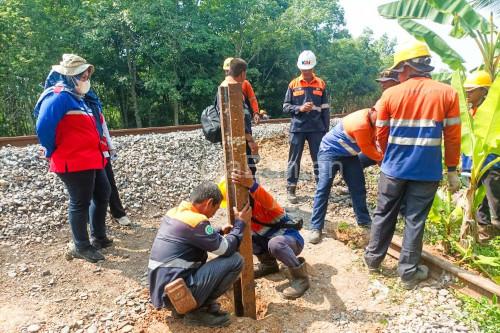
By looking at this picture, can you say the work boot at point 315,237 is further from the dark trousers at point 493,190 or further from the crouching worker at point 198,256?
the dark trousers at point 493,190

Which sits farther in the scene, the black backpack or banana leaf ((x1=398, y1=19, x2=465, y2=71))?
banana leaf ((x1=398, y1=19, x2=465, y2=71))

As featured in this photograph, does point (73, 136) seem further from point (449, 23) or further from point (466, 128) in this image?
point (449, 23)

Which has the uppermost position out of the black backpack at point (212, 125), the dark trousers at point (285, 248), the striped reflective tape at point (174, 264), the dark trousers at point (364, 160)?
the black backpack at point (212, 125)

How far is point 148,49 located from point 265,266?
15.2 meters

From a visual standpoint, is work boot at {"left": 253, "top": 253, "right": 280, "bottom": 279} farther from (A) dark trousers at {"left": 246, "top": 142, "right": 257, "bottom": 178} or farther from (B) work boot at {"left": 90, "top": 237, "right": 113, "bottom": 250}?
(B) work boot at {"left": 90, "top": 237, "right": 113, "bottom": 250}

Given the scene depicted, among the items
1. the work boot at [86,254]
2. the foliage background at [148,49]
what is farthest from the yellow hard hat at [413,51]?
the foliage background at [148,49]

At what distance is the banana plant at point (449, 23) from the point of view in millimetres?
4793

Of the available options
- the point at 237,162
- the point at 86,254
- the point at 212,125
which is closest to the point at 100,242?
the point at 86,254

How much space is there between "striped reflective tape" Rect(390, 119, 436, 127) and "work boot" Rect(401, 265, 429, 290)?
1.33 meters

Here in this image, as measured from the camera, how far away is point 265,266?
3.82 metres

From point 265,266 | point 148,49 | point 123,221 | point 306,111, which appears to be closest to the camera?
point 265,266

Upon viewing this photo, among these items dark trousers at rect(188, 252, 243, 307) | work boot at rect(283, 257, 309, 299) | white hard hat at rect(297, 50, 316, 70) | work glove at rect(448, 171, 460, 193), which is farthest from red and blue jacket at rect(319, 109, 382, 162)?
dark trousers at rect(188, 252, 243, 307)

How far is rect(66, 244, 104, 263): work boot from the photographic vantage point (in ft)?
13.3

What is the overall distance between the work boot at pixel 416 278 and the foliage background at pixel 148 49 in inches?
559
